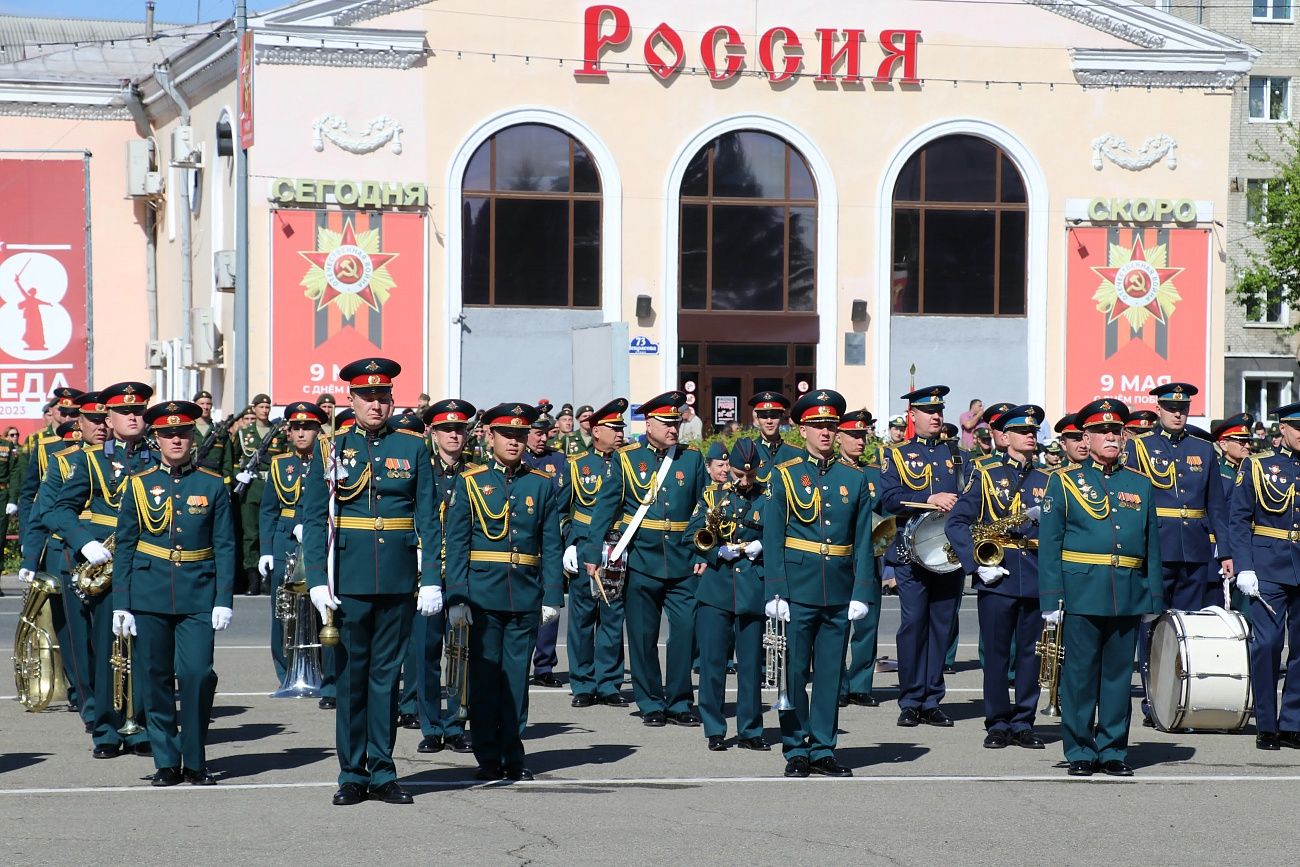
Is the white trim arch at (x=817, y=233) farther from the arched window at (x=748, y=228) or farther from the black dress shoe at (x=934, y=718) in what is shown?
the black dress shoe at (x=934, y=718)

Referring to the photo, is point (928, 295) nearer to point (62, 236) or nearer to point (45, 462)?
point (62, 236)

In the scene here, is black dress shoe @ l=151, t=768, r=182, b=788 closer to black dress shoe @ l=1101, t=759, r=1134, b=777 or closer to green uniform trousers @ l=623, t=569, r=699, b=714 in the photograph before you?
green uniform trousers @ l=623, t=569, r=699, b=714

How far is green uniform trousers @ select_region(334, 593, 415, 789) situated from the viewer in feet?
32.1

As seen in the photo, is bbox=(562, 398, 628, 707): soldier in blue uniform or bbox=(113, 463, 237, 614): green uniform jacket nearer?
bbox=(113, 463, 237, 614): green uniform jacket

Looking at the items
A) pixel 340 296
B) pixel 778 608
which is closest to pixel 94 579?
pixel 778 608

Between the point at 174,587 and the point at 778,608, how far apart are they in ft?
10.8

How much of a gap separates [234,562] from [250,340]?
946 inches

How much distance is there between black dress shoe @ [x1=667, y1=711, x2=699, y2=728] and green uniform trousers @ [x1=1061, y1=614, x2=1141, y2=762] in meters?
2.89

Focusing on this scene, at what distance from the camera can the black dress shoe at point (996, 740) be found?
12.0 metres

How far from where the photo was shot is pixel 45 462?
13773mm

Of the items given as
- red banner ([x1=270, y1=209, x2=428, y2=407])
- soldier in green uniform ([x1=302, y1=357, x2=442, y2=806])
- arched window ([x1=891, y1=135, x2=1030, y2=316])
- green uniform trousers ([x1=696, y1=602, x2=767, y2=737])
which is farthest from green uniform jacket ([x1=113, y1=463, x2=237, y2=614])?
arched window ([x1=891, y1=135, x2=1030, y2=316])

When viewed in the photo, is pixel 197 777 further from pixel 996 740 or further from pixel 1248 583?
pixel 1248 583

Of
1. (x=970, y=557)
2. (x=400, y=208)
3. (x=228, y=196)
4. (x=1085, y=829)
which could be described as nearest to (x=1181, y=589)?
(x=970, y=557)

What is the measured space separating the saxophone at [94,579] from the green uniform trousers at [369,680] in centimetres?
226
